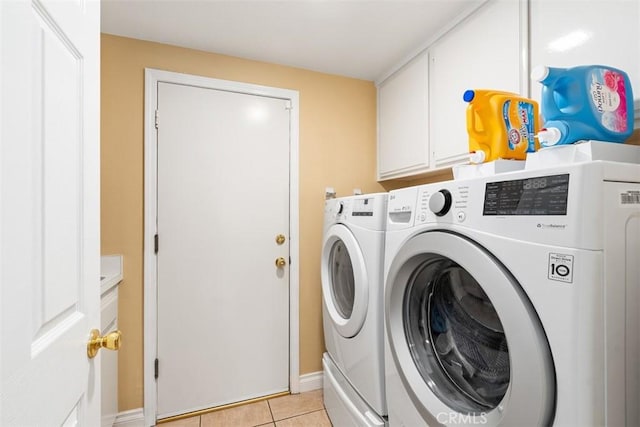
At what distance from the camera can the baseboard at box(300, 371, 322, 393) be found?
2.09 meters

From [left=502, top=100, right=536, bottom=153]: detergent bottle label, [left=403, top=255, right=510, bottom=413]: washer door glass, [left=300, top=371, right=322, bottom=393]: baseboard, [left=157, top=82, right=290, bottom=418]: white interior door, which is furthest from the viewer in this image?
[left=300, top=371, right=322, bottom=393]: baseboard

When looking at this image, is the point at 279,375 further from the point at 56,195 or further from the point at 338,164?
the point at 56,195

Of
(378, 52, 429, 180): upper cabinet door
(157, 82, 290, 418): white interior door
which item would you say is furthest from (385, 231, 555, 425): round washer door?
(157, 82, 290, 418): white interior door

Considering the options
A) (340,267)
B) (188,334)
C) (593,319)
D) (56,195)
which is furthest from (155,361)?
(593,319)

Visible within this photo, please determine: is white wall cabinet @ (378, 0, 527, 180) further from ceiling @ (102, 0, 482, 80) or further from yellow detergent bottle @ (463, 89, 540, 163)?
yellow detergent bottle @ (463, 89, 540, 163)

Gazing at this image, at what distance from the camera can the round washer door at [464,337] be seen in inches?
24.5

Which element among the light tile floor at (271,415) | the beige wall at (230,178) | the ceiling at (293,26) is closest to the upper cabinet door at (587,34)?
the ceiling at (293,26)

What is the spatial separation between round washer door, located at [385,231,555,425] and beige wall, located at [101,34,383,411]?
118cm

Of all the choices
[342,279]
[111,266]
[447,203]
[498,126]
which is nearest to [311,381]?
[342,279]

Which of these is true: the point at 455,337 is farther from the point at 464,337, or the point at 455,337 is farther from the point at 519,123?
the point at 519,123

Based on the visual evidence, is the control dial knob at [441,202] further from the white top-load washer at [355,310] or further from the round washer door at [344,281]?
the round washer door at [344,281]

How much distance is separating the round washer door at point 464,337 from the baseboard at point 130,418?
5.22ft

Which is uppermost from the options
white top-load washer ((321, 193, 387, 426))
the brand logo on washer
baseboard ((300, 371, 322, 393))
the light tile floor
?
the brand logo on washer

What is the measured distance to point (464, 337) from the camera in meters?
0.91
